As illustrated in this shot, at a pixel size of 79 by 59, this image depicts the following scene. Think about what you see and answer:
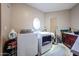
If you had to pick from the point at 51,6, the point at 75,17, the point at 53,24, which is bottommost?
the point at 53,24

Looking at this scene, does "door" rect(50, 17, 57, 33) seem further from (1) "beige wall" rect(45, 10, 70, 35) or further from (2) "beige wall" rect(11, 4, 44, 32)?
(2) "beige wall" rect(11, 4, 44, 32)

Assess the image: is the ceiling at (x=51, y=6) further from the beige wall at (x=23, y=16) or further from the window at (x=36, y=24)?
the window at (x=36, y=24)

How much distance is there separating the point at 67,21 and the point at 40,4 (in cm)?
49

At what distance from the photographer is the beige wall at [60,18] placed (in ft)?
5.93

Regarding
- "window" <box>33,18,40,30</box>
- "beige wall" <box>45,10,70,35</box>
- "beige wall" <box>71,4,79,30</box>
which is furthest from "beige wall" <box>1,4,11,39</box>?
"beige wall" <box>71,4,79,30</box>

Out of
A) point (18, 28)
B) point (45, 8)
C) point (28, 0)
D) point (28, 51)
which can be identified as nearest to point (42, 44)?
point (28, 51)

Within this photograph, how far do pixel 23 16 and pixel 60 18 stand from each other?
0.57 meters

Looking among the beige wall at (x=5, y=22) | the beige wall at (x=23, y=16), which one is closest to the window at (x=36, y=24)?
the beige wall at (x=23, y=16)

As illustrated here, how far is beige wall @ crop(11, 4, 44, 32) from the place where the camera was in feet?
5.82

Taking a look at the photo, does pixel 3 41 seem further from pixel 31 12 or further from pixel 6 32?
pixel 31 12

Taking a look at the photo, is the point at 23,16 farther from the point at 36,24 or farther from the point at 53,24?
the point at 53,24

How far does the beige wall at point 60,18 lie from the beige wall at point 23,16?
0.10 meters

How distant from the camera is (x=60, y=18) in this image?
6.01ft

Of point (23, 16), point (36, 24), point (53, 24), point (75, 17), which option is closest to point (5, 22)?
point (23, 16)
